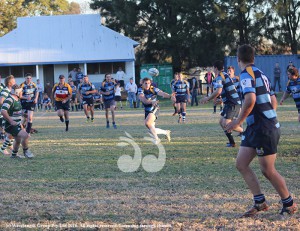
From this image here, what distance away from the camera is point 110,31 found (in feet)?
161

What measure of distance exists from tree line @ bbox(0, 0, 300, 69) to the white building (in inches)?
82.1

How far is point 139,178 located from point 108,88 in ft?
39.1

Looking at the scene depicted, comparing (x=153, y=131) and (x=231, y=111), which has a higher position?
(x=231, y=111)

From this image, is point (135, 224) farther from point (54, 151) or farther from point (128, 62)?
point (128, 62)

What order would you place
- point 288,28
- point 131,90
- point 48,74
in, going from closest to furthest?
1. point 131,90
2. point 288,28
3. point 48,74

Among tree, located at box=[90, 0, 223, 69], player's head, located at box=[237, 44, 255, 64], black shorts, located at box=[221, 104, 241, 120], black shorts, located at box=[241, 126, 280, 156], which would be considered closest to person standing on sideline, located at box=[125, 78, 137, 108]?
tree, located at box=[90, 0, 223, 69]

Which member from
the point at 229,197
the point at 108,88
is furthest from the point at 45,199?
the point at 108,88

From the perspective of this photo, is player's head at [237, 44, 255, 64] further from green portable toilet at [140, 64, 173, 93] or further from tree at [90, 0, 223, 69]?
green portable toilet at [140, 64, 173, 93]

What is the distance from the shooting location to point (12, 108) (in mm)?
13305

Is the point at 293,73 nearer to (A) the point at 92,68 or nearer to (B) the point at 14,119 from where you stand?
(B) the point at 14,119

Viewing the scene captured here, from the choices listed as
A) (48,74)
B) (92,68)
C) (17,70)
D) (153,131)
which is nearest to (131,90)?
(92,68)

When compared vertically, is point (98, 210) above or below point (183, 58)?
below

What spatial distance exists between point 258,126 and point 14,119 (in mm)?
7766

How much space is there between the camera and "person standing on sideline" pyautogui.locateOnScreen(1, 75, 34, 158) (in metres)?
12.7
